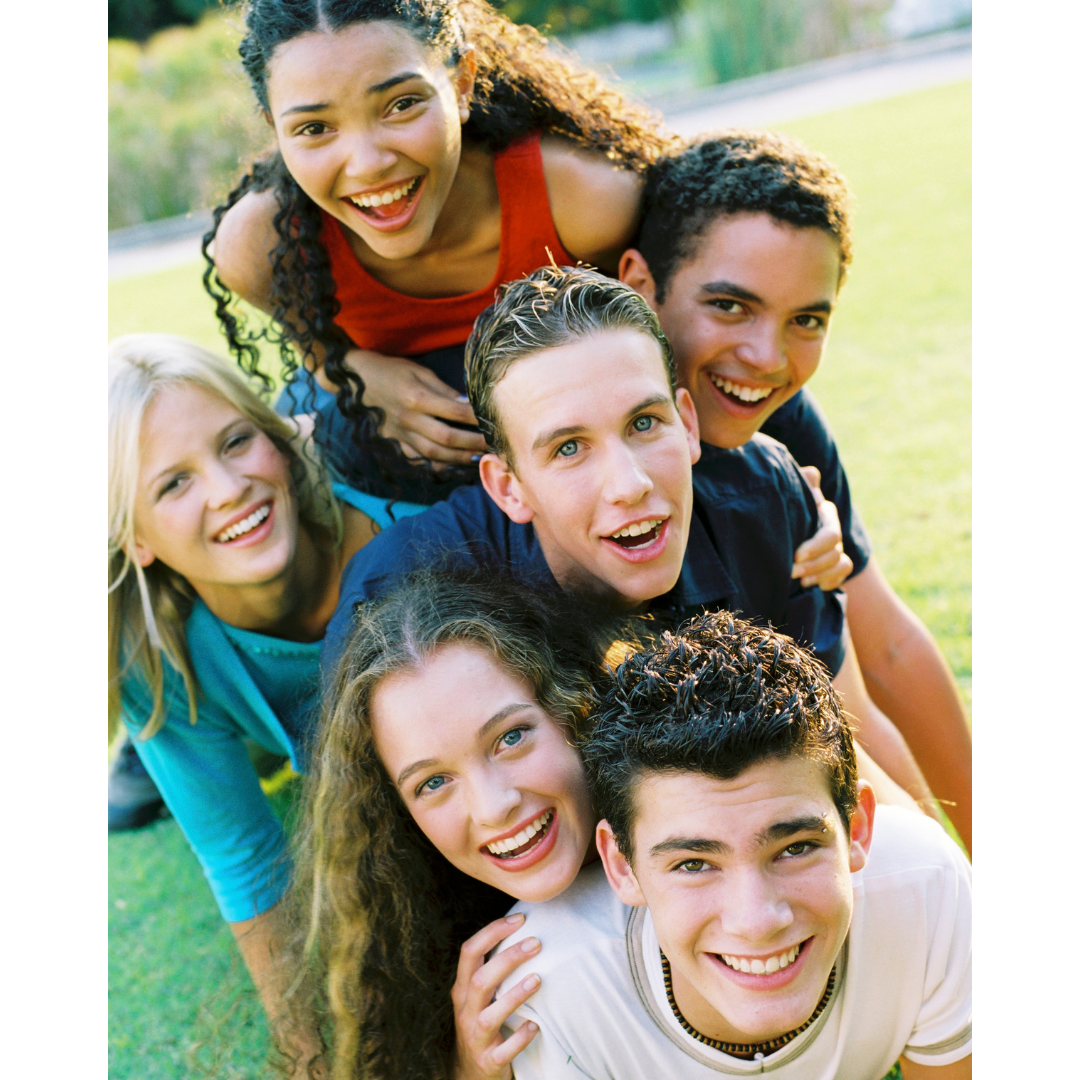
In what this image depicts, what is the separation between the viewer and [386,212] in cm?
230

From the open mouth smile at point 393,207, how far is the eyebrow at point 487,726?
1026mm

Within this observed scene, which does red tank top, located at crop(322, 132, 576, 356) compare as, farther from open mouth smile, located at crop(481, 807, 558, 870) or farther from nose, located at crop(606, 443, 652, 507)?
open mouth smile, located at crop(481, 807, 558, 870)

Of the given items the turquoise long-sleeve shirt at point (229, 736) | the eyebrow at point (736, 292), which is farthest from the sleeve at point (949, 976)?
the turquoise long-sleeve shirt at point (229, 736)

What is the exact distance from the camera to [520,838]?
1937 millimetres

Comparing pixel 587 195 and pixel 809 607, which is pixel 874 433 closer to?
pixel 809 607

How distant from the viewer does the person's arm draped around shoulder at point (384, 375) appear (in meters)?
2.62

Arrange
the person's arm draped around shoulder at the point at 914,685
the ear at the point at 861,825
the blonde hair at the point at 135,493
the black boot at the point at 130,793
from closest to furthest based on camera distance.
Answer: the ear at the point at 861,825 < the blonde hair at the point at 135,493 < the person's arm draped around shoulder at the point at 914,685 < the black boot at the point at 130,793

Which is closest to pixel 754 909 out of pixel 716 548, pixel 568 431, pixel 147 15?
pixel 568 431

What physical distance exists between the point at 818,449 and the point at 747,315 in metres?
0.71

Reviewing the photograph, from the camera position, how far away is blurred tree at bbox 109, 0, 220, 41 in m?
14.6

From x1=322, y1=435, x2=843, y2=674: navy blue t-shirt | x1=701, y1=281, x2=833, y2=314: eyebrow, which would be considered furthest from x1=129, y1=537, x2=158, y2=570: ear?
x1=701, y1=281, x2=833, y2=314: eyebrow

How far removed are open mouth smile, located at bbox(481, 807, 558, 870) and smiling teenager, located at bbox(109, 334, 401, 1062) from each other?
2.49 ft

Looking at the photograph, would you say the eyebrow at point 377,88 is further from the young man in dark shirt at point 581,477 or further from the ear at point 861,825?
the ear at point 861,825
